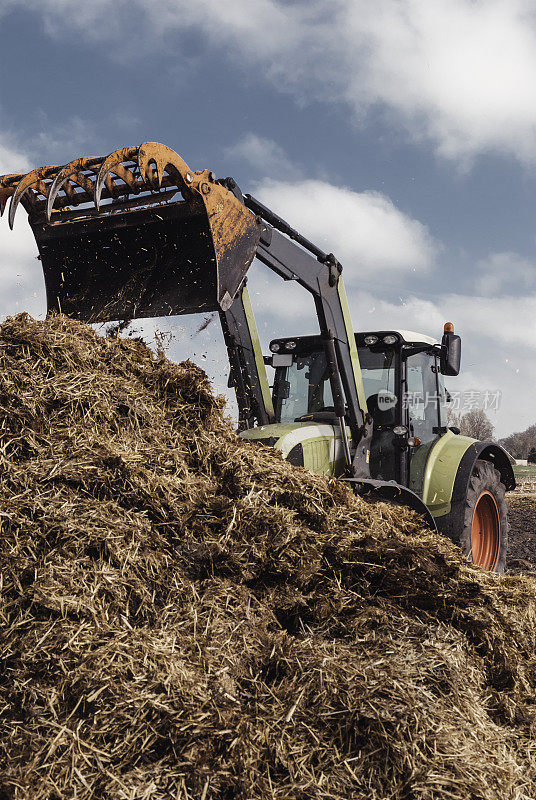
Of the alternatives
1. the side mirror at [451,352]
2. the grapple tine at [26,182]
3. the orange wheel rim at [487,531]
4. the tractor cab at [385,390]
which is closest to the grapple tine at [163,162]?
the grapple tine at [26,182]

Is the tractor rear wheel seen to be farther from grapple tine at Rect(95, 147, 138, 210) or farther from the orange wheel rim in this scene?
grapple tine at Rect(95, 147, 138, 210)

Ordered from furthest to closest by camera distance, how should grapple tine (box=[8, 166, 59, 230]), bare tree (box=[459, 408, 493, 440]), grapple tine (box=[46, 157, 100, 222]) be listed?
bare tree (box=[459, 408, 493, 440]) → grapple tine (box=[8, 166, 59, 230]) → grapple tine (box=[46, 157, 100, 222])

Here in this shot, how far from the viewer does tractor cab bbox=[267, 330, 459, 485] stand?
18.9 ft

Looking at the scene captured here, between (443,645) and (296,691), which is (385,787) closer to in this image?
(296,691)

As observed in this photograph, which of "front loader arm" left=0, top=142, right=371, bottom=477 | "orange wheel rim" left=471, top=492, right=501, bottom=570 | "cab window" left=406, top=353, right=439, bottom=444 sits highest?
"front loader arm" left=0, top=142, right=371, bottom=477

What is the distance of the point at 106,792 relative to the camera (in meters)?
2.20

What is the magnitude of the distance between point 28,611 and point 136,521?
569 mm

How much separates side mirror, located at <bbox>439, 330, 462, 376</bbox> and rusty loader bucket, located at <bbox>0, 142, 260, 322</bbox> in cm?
208

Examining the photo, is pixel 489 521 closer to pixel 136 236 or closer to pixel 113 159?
pixel 136 236

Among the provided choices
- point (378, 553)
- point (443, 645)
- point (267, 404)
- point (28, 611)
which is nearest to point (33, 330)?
point (28, 611)

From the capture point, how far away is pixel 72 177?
14.4ft

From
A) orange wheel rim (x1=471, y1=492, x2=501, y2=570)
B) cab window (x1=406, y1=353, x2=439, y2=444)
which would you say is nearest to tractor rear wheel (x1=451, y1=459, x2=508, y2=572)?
orange wheel rim (x1=471, y1=492, x2=501, y2=570)

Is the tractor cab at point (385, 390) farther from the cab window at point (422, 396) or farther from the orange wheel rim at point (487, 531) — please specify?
the orange wheel rim at point (487, 531)

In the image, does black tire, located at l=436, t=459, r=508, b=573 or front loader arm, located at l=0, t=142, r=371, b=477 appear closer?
front loader arm, located at l=0, t=142, r=371, b=477
